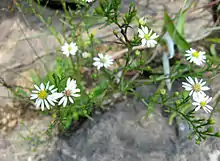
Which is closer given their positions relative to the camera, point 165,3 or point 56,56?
point 56,56

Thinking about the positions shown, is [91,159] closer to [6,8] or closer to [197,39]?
[197,39]

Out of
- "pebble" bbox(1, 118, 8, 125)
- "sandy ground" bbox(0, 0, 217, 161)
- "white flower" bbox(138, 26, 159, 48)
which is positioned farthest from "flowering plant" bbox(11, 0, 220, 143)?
"pebble" bbox(1, 118, 8, 125)

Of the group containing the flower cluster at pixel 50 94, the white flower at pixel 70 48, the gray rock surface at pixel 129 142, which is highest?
the white flower at pixel 70 48

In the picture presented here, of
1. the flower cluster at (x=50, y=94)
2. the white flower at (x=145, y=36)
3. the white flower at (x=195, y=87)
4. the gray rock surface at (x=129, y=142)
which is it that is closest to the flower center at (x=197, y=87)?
the white flower at (x=195, y=87)

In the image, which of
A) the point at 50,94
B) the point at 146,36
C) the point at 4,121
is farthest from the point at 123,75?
the point at 4,121

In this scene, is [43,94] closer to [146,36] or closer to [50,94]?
[50,94]

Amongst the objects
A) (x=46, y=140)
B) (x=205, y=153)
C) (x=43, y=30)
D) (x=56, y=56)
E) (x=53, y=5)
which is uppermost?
(x=53, y=5)

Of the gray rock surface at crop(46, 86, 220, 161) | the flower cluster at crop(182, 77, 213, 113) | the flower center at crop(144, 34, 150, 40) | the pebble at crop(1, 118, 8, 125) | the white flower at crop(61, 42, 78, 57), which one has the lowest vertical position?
the gray rock surface at crop(46, 86, 220, 161)

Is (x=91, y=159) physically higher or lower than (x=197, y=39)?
lower

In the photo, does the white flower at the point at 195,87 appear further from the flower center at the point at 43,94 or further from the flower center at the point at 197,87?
the flower center at the point at 43,94

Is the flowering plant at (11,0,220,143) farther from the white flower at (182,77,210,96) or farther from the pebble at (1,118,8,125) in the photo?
the pebble at (1,118,8,125)

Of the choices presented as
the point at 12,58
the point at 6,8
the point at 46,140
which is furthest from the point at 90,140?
the point at 6,8
